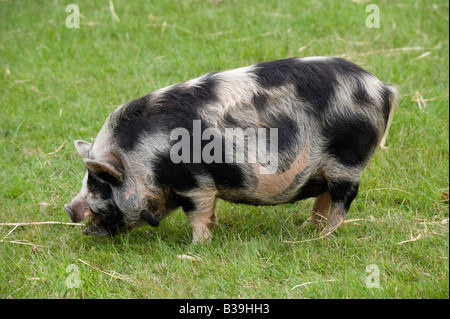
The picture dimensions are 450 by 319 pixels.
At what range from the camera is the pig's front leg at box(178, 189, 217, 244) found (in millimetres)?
4453

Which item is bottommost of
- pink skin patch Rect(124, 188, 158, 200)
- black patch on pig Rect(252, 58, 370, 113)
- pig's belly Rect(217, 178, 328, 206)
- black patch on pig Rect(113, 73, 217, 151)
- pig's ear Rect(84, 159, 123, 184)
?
pig's belly Rect(217, 178, 328, 206)

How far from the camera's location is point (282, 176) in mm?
4418

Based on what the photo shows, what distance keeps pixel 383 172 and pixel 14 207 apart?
3.37 meters

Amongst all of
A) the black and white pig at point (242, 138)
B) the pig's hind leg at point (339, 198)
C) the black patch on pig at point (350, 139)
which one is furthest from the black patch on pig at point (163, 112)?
the pig's hind leg at point (339, 198)

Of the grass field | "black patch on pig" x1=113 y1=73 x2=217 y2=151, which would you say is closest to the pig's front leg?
the grass field

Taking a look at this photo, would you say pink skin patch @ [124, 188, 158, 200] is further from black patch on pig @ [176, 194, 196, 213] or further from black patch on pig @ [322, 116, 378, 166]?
black patch on pig @ [322, 116, 378, 166]

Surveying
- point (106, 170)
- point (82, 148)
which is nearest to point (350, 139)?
point (106, 170)

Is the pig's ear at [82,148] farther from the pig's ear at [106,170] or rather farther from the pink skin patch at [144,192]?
the pink skin patch at [144,192]

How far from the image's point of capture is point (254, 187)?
445cm

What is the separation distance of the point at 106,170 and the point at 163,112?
57 cm

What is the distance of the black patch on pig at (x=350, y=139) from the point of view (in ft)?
14.3

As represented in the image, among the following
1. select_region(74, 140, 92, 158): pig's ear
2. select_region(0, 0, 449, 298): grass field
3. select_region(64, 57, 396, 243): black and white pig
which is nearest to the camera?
select_region(0, 0, 449, 298): grass field

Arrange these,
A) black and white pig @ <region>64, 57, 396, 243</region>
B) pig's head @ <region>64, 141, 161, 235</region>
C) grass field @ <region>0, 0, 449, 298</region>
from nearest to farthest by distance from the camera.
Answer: grass field @ <region>0, 0, 449, 298</region> < black and white pig @ <region>64, 57, 396, 243</region> < pig's head @ <region>64, 141, 161, 235</region>

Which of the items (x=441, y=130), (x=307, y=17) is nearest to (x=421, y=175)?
(x=441, y=130)
